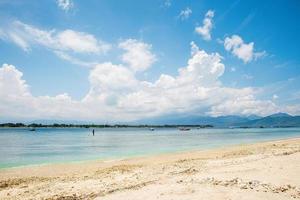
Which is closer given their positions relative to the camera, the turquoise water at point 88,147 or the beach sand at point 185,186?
the beach sand at point 185,186

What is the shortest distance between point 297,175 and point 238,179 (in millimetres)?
2992

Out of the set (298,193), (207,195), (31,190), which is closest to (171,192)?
(207,195)

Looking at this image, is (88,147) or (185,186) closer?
(185,186)

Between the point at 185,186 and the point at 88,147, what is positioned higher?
the point at 88,147

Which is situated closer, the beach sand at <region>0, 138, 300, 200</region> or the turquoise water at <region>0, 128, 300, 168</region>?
the beach sand at <region>0, 138, 300, 200</region>

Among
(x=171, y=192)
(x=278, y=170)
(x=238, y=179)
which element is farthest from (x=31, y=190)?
(x=278, y=170)

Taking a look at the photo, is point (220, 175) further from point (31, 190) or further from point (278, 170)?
point (31, 190)

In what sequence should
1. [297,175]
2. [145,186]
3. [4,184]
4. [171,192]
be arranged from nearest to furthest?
[171,192], [145,186], [297,175], [4,184]

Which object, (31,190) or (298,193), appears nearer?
(298,193)

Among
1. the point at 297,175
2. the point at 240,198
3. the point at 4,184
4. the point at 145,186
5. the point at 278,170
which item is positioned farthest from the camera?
the point at 4,184

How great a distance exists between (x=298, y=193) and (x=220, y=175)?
382 cm

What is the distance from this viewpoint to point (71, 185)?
15258 mm

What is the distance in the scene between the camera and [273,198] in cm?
1100

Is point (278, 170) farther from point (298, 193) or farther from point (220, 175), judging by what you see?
point (298, 193)
